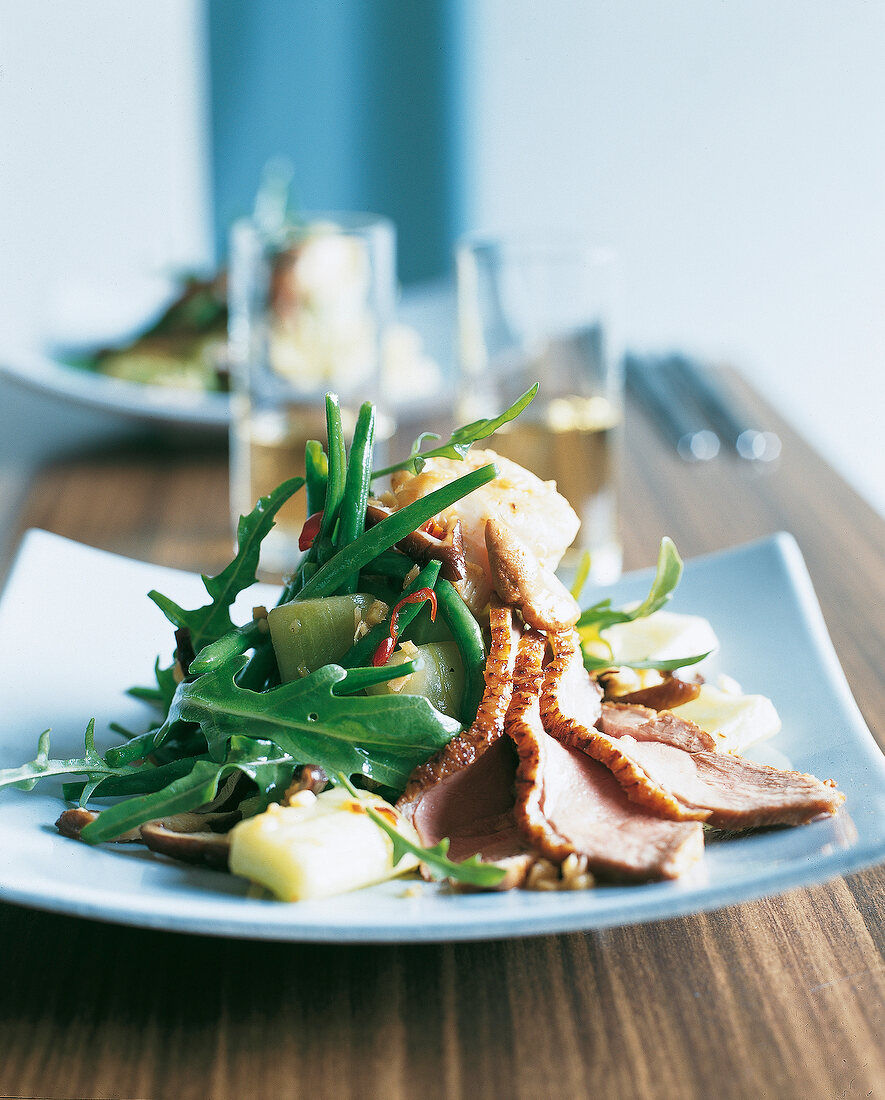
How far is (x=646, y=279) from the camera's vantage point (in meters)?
9.29

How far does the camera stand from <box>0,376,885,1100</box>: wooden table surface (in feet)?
4.07

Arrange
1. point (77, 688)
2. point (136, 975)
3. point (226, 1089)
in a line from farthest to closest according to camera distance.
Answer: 1. point (77, 688)
2. point (136, 975)
3. point (226, 1089)

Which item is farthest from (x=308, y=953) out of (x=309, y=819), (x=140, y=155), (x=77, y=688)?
(x=140, y=155)

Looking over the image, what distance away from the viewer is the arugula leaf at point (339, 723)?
158cm

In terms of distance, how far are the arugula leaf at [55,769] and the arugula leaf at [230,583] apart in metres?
0.31

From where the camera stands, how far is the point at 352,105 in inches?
342

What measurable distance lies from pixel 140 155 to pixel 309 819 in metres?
9.04

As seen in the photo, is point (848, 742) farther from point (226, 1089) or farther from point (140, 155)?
point (140, 155)

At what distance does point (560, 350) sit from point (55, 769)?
1954 mm

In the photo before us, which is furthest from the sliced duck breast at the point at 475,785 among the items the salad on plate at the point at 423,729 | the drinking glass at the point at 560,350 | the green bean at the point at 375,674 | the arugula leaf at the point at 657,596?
the drinking glass at the point at 560,350

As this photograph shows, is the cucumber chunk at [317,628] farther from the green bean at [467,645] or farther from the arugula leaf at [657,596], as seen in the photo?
the arugula leaf at [657,596]

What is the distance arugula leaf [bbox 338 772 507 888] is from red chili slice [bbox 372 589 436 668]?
263 mm

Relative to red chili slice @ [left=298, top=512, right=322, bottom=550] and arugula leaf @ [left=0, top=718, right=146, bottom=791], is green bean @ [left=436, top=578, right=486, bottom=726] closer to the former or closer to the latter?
red chili slice @ [left=298, top=512, right=322, bottom=550]

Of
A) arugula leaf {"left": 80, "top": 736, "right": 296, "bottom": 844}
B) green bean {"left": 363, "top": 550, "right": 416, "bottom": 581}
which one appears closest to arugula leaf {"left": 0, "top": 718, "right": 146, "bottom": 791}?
arugula leaf {"left": 80, "top": 736, "right": 296, "bottom": 844}
